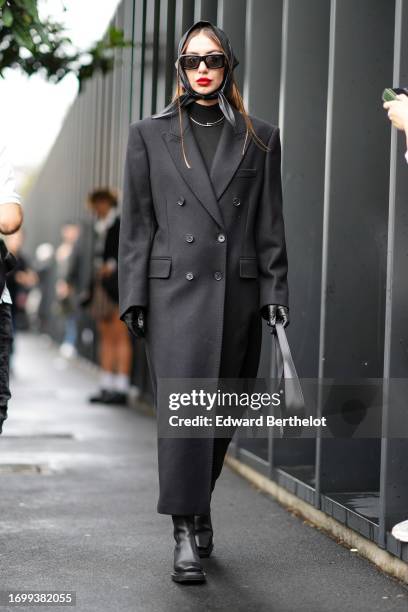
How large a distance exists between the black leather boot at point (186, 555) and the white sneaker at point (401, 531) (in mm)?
800

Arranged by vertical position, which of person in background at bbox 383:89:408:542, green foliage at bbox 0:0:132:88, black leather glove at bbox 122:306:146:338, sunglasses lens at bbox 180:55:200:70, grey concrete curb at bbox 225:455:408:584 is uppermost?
green foliage at bbox 0:0:132:88

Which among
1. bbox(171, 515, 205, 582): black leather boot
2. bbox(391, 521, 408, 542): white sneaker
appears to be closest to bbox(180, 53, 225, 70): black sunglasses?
bbox(171, 515, 205, 582): black leather boot

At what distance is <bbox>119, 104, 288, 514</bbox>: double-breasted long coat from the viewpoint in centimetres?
506

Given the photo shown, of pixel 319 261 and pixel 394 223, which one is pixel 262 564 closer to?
pixel 394 223

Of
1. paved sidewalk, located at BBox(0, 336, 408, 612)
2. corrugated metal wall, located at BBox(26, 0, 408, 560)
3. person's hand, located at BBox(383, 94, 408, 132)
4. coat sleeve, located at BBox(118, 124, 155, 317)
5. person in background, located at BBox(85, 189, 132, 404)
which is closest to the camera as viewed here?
person's hand, located at BBox(383, 94, 408, 132)

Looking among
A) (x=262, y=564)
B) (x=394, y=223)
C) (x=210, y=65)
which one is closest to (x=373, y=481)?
(x=262, y=564)

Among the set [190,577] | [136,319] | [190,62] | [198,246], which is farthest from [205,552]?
[190,62]

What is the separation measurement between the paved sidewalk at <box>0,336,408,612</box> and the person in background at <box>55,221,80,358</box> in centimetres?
962

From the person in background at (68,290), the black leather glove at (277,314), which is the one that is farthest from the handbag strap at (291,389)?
the person in background at (68,290)

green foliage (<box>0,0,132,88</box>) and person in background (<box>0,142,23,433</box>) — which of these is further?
green foliage (<box>0,0,132,88</box>)

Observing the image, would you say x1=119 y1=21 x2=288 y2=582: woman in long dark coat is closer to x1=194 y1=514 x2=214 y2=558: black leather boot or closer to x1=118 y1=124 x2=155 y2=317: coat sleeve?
x1=118 y1=124 x2=155 y2=317: coat sleeve

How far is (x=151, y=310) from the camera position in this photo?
16.9 ft

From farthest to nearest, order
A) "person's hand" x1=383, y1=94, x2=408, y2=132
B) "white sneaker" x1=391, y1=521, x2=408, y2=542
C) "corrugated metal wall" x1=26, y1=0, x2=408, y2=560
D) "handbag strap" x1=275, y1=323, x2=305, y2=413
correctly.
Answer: "corrugated metal wall" x1=26, y1=0, x2=408, y2=560 → "white sneaker" x1=391, y1=521, x2=408, y2=542 → "handbag strap" x1=275, y1=323, x2=305, y2=413 → "person's hand" x1=383, y1=94, x2=408, y2=132

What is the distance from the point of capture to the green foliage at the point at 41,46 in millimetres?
6605
